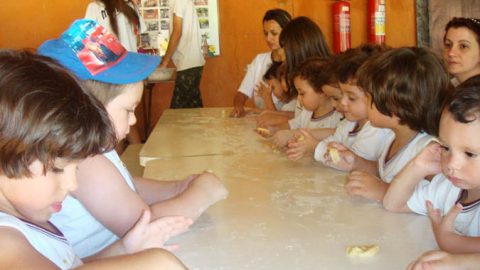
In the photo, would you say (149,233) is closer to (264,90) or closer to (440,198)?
(440,198)

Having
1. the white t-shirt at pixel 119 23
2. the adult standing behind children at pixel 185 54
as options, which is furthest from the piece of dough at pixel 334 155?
the adult standing behind children at pixel 185 54

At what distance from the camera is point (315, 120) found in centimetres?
249

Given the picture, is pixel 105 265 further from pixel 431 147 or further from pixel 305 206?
pixel 431 147

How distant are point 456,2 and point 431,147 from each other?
11.6ft

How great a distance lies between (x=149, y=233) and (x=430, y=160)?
689mm

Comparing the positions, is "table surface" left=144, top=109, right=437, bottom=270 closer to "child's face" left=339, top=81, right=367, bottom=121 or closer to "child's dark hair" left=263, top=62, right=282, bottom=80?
"child's face" left=339, top=81, right=367, bottom=121

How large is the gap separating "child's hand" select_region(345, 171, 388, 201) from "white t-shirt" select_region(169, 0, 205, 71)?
3130 millimetres

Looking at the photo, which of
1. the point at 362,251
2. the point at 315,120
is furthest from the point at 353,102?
the point at 362,251

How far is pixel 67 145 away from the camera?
29.3 inches

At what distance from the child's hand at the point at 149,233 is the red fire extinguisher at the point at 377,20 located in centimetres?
387

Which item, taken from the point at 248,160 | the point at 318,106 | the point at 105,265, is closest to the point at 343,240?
the point at 105,265

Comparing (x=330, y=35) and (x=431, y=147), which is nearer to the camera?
(x=431, y=147)

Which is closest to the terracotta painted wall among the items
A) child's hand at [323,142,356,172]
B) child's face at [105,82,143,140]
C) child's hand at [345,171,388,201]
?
child's hand at [323,142,356,172]

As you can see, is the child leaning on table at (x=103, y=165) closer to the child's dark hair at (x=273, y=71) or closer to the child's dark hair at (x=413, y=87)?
the child's dark hair at (x=413, y=87)
